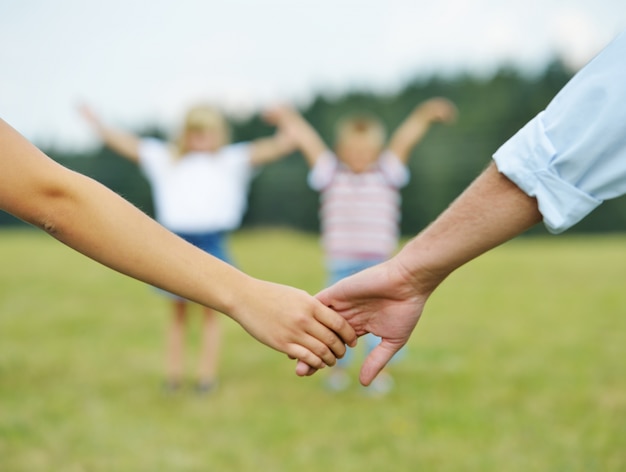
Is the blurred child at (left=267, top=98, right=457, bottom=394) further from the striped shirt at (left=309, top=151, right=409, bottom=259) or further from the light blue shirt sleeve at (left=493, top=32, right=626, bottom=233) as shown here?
the light blue shirt sleeve at (left=493, top=32, right=626, bottom=233)

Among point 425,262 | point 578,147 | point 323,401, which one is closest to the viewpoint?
point 578,147

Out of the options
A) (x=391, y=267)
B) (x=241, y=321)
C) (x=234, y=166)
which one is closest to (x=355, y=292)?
(x=391, y=267)

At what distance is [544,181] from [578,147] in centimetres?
11

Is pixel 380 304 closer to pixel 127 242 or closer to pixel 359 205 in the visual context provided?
pixel 127 242

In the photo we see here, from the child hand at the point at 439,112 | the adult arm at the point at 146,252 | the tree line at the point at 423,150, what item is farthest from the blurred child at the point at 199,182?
the tree line at the point at 423,150

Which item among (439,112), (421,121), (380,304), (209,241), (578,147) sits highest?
(578,147)

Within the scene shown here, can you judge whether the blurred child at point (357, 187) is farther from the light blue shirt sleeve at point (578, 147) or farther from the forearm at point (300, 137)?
the light blue shirt sleeve at point (578, 147)

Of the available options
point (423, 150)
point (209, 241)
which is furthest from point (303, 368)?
point (423, 150)

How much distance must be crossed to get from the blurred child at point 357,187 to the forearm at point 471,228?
2666 mm

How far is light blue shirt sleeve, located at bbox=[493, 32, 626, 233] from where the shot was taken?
5.09ft

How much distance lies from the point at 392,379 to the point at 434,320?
259 centimetres

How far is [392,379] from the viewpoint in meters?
4.92

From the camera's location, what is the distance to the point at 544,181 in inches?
65.2

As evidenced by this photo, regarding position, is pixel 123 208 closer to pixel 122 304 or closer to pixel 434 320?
pixel 434 320
